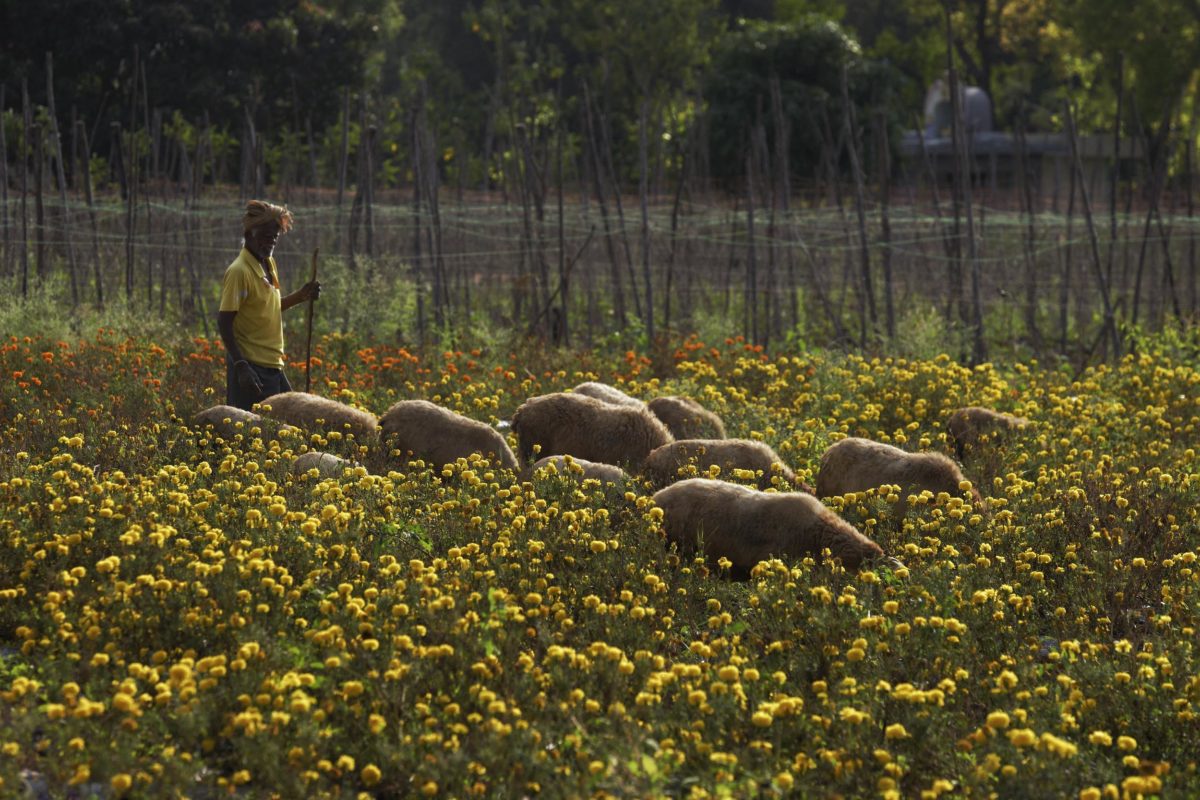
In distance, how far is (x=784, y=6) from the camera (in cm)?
4262

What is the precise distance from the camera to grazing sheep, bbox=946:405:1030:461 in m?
9.19

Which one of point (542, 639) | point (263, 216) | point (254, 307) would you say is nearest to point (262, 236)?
point (263, 216)

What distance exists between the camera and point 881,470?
7867 millimetres

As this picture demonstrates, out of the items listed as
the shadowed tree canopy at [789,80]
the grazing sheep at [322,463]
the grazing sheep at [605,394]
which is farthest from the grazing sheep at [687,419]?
the shadowed tree canopy at [789,80]

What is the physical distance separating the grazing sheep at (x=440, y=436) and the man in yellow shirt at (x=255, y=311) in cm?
91

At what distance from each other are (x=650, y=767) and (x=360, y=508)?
2479 millimetres

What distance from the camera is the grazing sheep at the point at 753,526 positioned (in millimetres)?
6602

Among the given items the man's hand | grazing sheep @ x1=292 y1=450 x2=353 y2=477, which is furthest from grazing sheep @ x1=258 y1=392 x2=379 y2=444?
grazing sheep @ x1=292 y1=450 x2=353 y2=477

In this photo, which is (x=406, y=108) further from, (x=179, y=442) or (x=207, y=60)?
(x=179, y=442)

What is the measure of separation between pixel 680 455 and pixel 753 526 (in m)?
1.16

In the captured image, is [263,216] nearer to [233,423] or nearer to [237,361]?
[237,361]

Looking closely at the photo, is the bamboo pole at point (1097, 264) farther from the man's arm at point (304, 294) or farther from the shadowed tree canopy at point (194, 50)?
the shadowed tree canopy at point (194, 50)

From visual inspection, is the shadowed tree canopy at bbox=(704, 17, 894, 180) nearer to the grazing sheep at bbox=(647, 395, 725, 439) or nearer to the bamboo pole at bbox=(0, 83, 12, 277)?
the bamboo pole at bbox=(0, 83, 12, 277)

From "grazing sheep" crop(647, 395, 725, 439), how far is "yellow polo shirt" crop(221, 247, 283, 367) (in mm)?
2299
